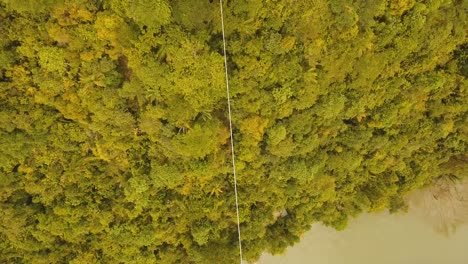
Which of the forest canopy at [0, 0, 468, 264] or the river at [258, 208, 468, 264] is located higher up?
the forest canopy at [0, 0, 468, 264]

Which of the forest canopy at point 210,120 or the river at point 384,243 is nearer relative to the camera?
the forest canopy at point 210,120

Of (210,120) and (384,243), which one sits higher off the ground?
(210,120)

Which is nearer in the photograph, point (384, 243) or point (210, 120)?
point (210, 120)

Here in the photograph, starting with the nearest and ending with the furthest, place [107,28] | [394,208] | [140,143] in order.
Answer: [107,28] < [140,143] < [394,208]

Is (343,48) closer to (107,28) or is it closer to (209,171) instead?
(209,171)

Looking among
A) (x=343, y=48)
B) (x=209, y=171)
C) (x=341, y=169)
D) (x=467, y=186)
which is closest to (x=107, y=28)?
(x=209, y=171)

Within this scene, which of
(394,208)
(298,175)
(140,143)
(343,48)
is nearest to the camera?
(343,48)

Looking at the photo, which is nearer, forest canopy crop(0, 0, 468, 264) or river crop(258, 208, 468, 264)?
forest canopy crop(0, 0, 468, 264)

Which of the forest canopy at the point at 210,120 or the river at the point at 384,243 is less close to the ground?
the forest canopy at the point at 210,120
